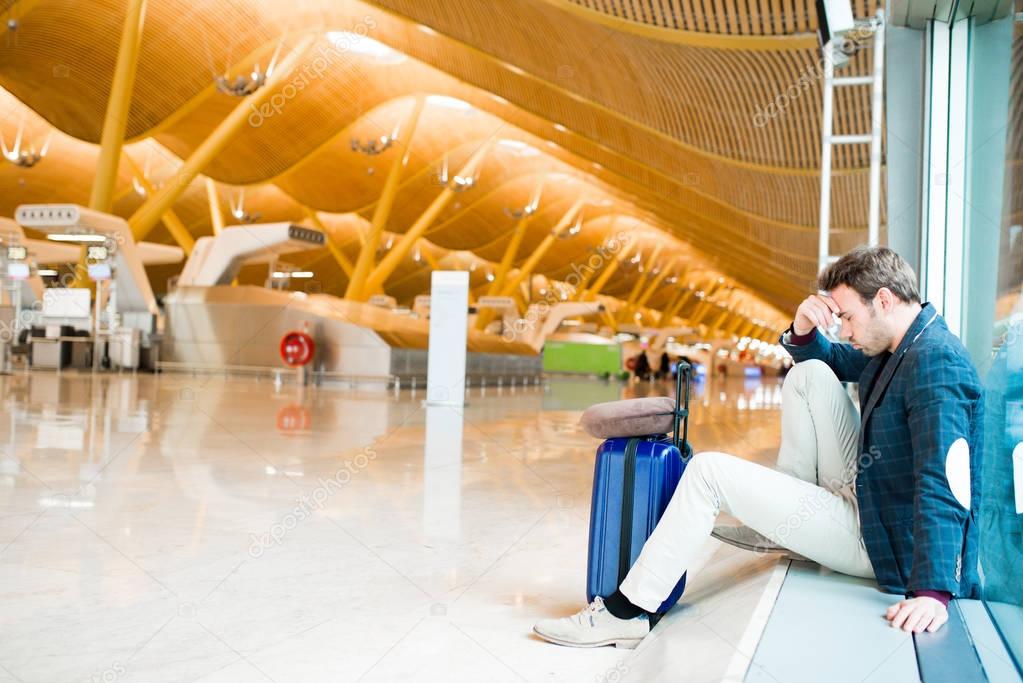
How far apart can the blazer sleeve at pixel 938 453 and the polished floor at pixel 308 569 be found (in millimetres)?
465

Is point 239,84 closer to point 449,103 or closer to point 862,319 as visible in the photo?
point 449,103

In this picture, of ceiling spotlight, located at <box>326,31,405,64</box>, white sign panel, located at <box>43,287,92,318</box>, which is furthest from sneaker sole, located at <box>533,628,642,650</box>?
ceiling spotlight, located at <box>326,31,405,64</box>

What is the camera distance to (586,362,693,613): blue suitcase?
2885mm

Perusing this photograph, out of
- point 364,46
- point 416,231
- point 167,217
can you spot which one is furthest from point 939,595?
point 167,217

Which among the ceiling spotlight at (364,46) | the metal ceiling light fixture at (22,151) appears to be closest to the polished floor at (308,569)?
the ceiling spotlight at (364,46)

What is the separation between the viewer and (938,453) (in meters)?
2.32

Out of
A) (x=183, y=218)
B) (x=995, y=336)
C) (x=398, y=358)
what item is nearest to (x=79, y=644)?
(x=995, y=336)

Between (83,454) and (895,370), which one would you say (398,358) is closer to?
(83,454)

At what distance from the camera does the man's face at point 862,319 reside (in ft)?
8.56

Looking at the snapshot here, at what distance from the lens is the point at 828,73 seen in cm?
733

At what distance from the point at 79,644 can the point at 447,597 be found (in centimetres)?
120

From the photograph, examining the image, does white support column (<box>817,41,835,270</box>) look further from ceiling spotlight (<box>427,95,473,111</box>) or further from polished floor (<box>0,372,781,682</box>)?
ceiling spotlight (<box>427,95,473,111</box>)

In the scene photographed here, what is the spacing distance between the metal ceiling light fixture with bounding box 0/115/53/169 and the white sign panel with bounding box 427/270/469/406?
64.2 feet

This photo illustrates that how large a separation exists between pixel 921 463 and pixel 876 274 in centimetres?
55
